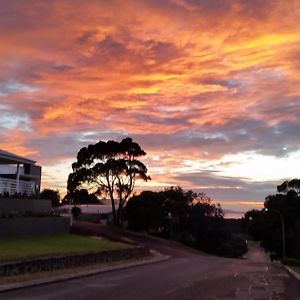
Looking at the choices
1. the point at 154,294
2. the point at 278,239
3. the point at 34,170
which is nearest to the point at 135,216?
the point at 34,170

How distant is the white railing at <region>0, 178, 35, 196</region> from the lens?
3812cm

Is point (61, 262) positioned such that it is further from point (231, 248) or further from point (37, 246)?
point (231, 248)

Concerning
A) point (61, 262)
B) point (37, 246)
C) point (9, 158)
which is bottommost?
point (61, 262)

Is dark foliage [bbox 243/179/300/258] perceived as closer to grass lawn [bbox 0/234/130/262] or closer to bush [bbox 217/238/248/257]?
bush [bbox 217/238/248/257]

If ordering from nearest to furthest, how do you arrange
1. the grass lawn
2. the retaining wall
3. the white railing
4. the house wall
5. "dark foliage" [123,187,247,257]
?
the retaining wall, the grass lawn, the house wall, the white railing, "dark foliage" [123,187,247,257]

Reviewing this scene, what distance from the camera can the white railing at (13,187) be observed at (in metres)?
38.1

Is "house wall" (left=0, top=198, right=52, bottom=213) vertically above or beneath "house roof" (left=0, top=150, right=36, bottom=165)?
beneath

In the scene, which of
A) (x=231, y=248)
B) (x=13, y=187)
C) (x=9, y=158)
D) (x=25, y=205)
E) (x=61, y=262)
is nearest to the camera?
(x=61, y=262)

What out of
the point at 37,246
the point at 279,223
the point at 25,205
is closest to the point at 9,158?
the point at 25,205

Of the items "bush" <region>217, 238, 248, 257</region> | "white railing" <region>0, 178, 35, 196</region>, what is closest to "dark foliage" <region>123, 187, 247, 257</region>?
"bush" <region>217, 238, 248, 257</region>

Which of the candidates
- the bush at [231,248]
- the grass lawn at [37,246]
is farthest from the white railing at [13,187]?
the bush at [231,248]

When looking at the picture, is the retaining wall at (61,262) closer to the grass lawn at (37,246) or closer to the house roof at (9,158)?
the grass lawn at (37,246)

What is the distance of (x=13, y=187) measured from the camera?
4088 centimetres

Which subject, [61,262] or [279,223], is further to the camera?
[279,223]
